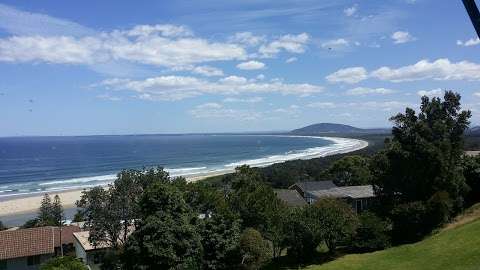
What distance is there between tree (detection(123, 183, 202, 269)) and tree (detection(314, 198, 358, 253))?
9.23 m

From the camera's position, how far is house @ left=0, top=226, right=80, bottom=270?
34.6 meters

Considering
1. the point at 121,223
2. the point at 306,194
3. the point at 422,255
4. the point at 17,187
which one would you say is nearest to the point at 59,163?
the point at 17,187

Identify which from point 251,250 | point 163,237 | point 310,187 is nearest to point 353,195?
point 310,187

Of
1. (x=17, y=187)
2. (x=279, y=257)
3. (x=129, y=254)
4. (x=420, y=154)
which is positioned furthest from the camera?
(x=17, y=187)

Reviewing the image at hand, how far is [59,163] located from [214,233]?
131 meters

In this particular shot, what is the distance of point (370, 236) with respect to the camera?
1321 inches

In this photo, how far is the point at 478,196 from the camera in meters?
39.7

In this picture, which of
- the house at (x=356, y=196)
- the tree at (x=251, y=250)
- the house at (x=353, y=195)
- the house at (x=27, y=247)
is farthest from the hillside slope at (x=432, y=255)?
the house at (x=27, y=247)

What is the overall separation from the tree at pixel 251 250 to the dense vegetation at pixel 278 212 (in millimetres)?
57

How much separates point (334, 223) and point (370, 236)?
286 centimetres

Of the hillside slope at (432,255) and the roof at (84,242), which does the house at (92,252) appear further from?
the hillside slope at (432,255)

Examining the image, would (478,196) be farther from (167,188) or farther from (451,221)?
(167,188)

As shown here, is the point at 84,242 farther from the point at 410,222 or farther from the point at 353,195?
the point at 353,195

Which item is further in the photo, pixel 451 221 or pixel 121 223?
pixel 451 221
